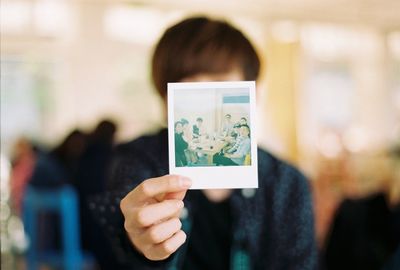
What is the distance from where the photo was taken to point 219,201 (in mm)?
975

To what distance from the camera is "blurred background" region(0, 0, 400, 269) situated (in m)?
3.01

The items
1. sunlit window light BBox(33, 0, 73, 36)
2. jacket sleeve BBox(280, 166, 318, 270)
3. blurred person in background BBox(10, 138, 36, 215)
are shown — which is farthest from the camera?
sunlit window light BBox(33, 0, 73, 36)

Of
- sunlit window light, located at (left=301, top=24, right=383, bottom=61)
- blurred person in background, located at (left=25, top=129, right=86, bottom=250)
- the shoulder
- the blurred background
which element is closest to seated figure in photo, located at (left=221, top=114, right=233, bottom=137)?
the shoulder

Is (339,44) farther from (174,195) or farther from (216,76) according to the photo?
(174,195)

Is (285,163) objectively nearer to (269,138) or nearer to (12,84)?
(269,138)

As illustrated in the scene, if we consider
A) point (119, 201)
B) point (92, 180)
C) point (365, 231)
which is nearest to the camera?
point (119, 201)

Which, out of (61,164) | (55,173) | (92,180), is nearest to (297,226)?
(92,180)

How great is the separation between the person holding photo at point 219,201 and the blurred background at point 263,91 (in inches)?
24.7

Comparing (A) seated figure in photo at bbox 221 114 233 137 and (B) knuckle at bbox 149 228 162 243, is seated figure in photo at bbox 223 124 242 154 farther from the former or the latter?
(B) knuckle at bbox 149 228 162 243

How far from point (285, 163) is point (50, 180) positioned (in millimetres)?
2356

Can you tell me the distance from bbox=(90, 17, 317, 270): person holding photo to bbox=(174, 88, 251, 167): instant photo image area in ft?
0.61

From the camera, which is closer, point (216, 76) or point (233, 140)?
point (233, 140)

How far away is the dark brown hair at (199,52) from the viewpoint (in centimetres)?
85

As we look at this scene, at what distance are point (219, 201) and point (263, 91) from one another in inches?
22.2
